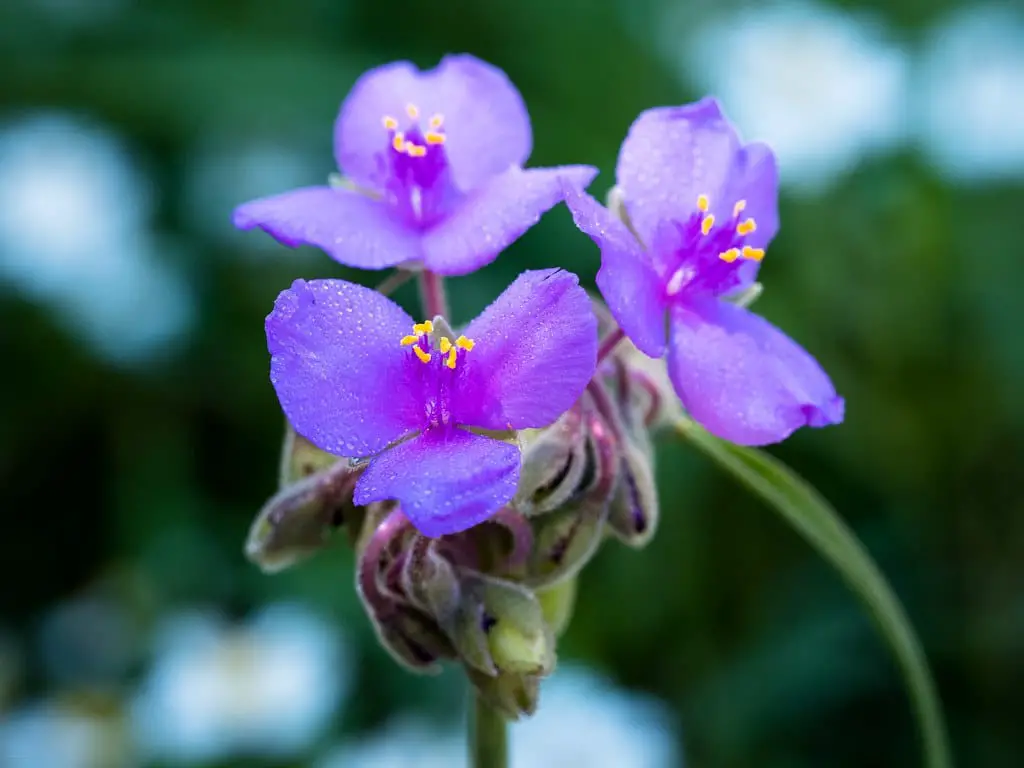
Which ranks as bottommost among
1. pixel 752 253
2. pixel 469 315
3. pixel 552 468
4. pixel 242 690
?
pixel 242 690

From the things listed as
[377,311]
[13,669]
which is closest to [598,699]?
[13,669]

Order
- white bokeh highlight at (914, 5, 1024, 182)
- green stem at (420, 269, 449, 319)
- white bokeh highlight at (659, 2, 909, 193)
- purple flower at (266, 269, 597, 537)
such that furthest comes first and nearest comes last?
white bokeh highlight at (659, 2, 909, 193) → white bokeh highlight at (914, 5, 1024, 182) → green stem at (420, 269, 449, 319) → purple flower at (266, 269, 597, 537)

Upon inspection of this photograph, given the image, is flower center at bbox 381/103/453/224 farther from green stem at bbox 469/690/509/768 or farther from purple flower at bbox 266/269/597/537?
green stem at bbox 469/690/509/768

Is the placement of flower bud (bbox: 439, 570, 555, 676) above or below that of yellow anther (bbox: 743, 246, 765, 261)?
below

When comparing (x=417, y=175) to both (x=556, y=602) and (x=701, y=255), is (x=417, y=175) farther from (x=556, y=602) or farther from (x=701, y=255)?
(x=556, y=602)

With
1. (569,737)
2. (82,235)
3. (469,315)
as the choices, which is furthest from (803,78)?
(82,235)

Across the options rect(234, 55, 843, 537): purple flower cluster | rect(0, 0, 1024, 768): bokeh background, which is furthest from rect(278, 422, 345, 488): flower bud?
rect(0, 0, 1024, 768): bokeh background
